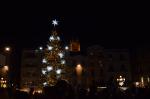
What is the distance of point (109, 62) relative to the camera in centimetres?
7025

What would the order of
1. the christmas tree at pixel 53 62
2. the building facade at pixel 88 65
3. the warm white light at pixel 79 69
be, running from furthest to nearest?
1. the building facade at pixel 88 65
2. the warm white light at pixel 79 69
3. the christmas tree at pixel 53 62

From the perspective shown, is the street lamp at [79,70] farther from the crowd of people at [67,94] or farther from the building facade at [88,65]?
the crowd of people at [67,94]

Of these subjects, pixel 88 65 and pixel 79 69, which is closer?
pixel 79 69

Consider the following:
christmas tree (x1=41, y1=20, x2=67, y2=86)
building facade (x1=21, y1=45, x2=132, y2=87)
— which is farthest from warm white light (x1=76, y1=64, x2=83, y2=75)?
christmas tree (x1=41, y1=20, x2=67, y2=86)

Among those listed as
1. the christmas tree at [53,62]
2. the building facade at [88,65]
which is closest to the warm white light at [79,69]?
the building facade at [88,65]

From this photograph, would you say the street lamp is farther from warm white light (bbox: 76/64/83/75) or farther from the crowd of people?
the crowd of people

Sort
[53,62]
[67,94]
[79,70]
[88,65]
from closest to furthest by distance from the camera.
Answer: [67,94] → [53,62] → [79,70] → [88,65]

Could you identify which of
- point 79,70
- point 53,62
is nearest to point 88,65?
point 79,70

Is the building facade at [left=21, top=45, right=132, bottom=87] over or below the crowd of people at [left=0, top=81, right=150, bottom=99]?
over

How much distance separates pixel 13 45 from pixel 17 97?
5825 cm

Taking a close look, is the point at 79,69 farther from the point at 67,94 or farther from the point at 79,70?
the point at 67,94

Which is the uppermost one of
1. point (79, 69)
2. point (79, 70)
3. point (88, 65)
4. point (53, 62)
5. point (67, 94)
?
point (88, 65)

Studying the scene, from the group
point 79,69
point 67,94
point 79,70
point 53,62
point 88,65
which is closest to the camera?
point 67,94

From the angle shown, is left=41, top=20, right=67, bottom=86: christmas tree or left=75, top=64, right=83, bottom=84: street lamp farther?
left=75, top=64, right=83, bottom=84: street lamp
